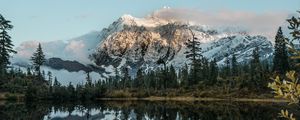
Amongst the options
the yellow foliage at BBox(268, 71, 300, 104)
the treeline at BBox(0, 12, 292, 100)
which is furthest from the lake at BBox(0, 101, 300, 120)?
the treeline at BBox(0, 12, 292, 100)

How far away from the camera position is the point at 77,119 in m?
46.4

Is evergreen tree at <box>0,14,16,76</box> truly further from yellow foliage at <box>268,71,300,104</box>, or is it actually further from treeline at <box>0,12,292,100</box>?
yellow foliage at <box>268,71,300,104</box>

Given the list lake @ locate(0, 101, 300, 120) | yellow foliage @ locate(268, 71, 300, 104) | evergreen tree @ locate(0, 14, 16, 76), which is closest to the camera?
yellow foliage @ locate(268, 71, 300, 104)

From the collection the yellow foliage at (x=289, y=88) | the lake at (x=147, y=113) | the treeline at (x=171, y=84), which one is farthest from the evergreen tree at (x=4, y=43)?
the yellow foliage at (x=289, y=88)

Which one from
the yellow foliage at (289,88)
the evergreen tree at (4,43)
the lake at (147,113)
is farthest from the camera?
the evergreen tree at (4,43)

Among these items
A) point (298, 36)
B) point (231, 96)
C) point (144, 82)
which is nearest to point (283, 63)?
point (231, 96)

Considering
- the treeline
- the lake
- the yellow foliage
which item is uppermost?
the treeline

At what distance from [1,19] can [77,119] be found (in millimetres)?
63729

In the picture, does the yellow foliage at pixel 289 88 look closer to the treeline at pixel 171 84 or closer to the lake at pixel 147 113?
the lake at pixel 147 113

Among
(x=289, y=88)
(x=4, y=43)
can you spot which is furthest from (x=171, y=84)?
(x=289, y=88)

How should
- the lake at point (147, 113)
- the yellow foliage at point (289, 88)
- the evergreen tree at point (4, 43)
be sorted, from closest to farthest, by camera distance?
the yellow foliage at point (289, 88), the lake at point (147, 113), the evergreen tree at point (4, 43)

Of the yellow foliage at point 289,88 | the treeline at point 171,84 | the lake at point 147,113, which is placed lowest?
the lake at point 147,113

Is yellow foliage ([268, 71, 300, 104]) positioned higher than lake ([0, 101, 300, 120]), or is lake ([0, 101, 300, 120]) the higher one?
yellow foliage ([268, 71, 300, 104])

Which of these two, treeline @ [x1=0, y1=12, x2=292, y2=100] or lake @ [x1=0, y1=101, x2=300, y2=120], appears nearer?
lake @ [x1=0, y1=101, x2=300, y2=120]
